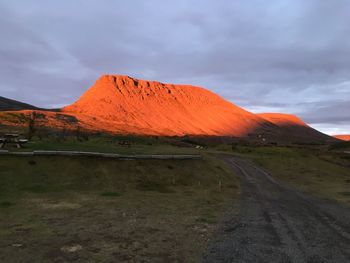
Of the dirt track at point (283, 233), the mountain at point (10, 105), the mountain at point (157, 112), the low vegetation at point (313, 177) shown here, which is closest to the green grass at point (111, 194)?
the dirt track at point (283, 233)

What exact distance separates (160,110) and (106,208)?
11668 cm

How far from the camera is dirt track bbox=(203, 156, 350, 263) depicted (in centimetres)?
893

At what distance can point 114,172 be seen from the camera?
23.2 meters

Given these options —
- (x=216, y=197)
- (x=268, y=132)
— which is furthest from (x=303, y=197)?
(x=268, y=132)

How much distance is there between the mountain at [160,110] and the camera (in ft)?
372

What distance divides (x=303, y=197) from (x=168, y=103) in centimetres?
11825

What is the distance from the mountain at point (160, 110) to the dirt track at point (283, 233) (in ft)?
260

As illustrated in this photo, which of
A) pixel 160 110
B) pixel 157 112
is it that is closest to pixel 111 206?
pixel 157 112

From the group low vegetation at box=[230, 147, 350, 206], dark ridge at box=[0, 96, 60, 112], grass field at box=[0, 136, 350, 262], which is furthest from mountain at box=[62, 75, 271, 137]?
grass field at box=[0, 136, 350, 262]

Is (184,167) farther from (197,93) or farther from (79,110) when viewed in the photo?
(197,93)

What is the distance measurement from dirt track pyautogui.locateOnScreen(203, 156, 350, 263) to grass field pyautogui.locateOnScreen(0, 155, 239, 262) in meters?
0.78

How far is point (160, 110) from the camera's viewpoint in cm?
13088

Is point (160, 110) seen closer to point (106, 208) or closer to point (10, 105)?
point (10, 105)

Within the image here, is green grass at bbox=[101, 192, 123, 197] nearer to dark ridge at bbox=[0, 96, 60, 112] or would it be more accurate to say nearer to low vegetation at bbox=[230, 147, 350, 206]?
low vegetation at bbox=[230, 147, 350, 206]
